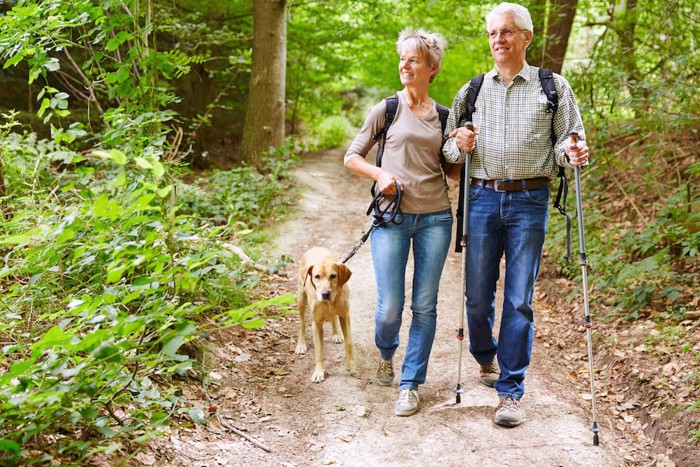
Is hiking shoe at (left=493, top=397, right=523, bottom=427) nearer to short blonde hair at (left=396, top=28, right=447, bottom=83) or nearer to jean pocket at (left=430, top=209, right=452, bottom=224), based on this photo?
jean pocket at (left=430, top=209, right=452, bottom=224)

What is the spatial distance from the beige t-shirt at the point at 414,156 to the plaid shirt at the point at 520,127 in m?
0.18

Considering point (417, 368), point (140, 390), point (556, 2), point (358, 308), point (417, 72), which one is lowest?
point (358, 308)

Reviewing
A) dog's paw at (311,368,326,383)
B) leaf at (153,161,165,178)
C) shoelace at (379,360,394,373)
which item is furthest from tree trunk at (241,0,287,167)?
leaf at (153,161,165,178)

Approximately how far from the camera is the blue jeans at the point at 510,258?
392cm

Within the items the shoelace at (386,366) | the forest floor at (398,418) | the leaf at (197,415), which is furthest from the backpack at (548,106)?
the leaf at (197,415)

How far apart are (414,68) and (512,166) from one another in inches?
36.0

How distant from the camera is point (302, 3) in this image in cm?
1217

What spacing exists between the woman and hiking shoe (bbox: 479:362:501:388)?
2.00 feet

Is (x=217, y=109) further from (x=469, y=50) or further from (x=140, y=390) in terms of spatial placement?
(x=140, y=390)

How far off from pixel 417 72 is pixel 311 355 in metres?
2.62

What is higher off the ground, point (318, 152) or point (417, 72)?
point (417, 72)

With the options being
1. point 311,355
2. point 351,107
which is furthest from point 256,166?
point 351,107

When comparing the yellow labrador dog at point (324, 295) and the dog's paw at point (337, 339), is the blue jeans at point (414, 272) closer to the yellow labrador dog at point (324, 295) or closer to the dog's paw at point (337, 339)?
the yellow labrador dog at point (324, 295)

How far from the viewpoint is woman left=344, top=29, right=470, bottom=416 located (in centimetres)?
404
